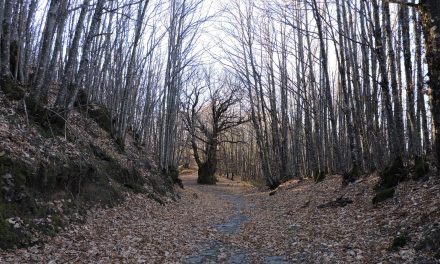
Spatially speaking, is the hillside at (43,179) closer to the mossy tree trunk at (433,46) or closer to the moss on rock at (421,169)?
the mossy tree trunk at (433,46)

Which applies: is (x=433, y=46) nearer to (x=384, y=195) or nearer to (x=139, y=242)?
(x=384, y=195)

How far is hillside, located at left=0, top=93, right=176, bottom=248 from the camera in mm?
6727

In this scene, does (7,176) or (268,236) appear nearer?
(7,176)

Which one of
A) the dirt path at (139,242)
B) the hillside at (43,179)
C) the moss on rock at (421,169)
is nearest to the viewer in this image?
the dirt path at (139,242)

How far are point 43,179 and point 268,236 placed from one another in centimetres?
538

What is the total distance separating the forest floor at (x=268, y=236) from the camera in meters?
6.26

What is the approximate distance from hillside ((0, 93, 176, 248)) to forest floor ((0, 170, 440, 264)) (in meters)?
0.33

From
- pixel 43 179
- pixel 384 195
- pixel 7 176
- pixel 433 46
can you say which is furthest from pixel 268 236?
pixel 7 176

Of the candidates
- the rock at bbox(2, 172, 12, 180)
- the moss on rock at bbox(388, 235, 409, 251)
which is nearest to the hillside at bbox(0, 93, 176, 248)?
the rock at bbox(2, 172, 12, 180)

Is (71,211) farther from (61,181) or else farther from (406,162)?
(406,162)

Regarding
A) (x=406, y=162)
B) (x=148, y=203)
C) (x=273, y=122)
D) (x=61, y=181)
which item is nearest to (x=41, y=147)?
(x=61, y=181)

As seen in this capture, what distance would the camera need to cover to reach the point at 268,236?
30.9 feet

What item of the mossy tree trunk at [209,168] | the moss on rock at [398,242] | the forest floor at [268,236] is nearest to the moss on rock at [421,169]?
the forest floor at [268,236]

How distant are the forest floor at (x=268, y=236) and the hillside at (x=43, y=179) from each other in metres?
0.33
